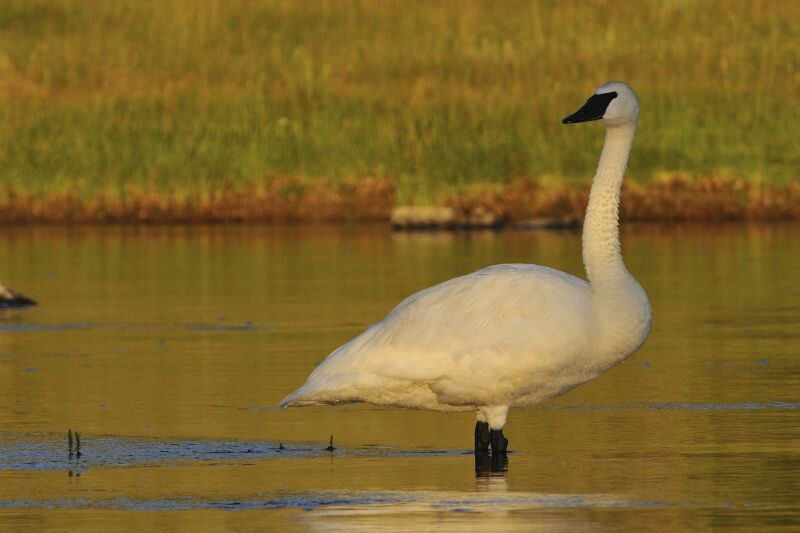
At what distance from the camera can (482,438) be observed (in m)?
11.8

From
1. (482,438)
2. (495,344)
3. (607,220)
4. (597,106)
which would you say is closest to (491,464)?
(482,438)

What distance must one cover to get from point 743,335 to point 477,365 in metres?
7.35

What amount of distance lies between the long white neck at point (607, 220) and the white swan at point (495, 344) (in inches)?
0.4

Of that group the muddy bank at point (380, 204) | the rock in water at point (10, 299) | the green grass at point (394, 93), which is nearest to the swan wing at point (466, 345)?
the rock in water at point (10, 299)

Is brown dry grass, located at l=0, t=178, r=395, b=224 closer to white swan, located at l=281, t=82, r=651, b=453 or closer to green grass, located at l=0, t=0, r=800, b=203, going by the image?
green grass, located at l=0, t=0, r=800, b=203

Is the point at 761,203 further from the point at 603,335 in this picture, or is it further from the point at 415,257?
the point at 603,335

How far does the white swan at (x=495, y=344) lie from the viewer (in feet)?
37.8

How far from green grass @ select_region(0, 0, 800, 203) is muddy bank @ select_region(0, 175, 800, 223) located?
12.3 inches

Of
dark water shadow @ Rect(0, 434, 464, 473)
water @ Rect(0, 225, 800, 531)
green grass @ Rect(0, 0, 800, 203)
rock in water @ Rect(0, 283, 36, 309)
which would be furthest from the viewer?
green grass @ Rect(0, 0, 800, 203)

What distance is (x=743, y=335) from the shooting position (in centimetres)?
1842

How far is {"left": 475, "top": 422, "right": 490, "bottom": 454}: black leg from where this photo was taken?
11.8m

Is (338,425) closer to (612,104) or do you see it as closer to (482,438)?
(482,438)

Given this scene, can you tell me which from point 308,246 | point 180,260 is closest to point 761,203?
point 308,246

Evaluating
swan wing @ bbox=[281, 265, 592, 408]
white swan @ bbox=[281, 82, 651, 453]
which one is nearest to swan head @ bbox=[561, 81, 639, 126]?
white swan @ bbox=[281, 82, 651, 453]
